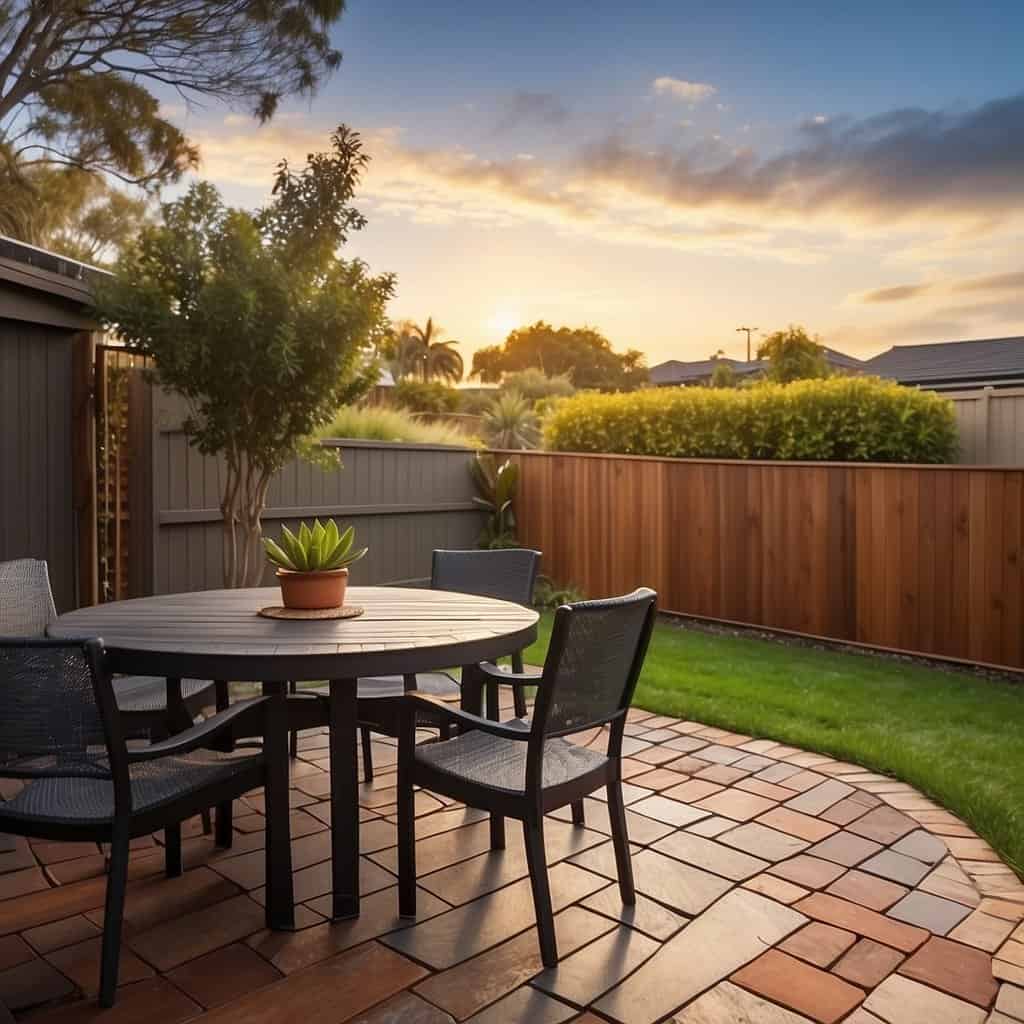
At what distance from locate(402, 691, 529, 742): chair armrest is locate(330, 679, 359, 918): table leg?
17cm

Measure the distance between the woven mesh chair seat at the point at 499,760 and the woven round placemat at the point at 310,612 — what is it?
1.79 ft

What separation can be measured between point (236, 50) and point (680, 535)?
897 cm

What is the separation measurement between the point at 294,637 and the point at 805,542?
484 centimetres

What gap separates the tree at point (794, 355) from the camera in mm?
17391

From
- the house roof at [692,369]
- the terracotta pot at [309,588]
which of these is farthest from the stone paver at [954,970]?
the house roof at [692,369]

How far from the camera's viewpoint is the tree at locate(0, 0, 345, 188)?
11.3 metres

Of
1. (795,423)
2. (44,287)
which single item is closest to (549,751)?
(44,287)

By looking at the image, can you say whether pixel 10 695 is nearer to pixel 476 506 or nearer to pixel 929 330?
pixel 476 506

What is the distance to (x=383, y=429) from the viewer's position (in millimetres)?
9047

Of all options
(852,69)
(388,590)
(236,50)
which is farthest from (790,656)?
(236,50)

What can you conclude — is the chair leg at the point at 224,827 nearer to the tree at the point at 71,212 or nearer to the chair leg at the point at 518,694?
the chair leg at the point at 518,694

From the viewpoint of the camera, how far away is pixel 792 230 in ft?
37.7

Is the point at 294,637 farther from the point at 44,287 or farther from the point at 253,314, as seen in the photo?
the point at 44,287

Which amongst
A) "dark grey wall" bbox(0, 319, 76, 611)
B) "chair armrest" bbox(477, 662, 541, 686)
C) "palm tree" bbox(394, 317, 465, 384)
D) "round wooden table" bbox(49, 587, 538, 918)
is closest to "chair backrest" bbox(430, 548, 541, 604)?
"chair armrest" bbox(477, 662, 541, 686)
